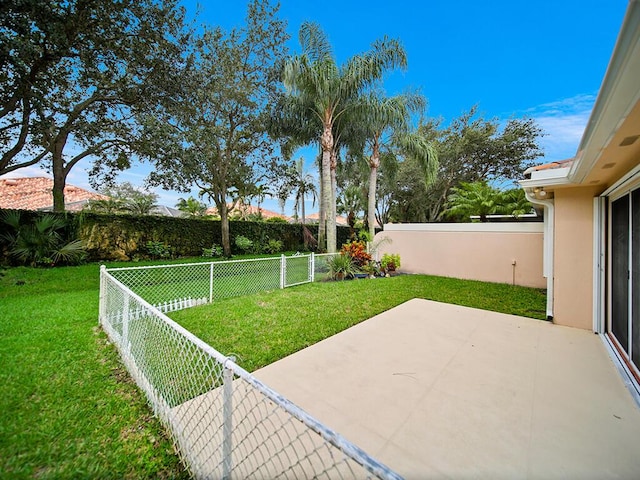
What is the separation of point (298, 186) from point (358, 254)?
30.2ft

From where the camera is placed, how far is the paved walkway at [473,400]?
1.84 m

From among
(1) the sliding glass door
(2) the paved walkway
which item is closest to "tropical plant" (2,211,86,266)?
(2) the paved walkway

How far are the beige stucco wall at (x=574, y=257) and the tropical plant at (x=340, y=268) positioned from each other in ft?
17.4

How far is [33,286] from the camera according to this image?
657 centimetres

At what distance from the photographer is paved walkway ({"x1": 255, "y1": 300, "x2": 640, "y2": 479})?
6.04 ft

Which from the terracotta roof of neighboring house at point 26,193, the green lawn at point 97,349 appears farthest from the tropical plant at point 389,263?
A: the terracotta roof of neighboring house at point 26,193

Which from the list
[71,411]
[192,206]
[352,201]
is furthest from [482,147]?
[192,206]

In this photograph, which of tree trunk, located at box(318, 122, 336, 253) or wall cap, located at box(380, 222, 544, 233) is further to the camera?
tree trunk, located at box(318, 122, 336, 253)

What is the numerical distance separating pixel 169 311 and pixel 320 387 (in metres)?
3.69

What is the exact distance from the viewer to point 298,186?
17203mm

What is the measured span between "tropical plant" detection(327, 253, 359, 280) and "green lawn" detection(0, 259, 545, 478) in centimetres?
127

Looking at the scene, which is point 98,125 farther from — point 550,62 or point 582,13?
point 550,62

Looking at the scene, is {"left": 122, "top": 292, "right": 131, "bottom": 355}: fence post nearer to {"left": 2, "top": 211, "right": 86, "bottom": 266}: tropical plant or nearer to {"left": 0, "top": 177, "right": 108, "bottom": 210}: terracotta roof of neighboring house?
{"left": 2, "top": 211, "right": 86, "bottom": 266}: tropical plant

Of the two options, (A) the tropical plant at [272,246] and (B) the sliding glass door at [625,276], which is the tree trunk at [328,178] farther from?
(B) the sliding glass door at [625,276]
